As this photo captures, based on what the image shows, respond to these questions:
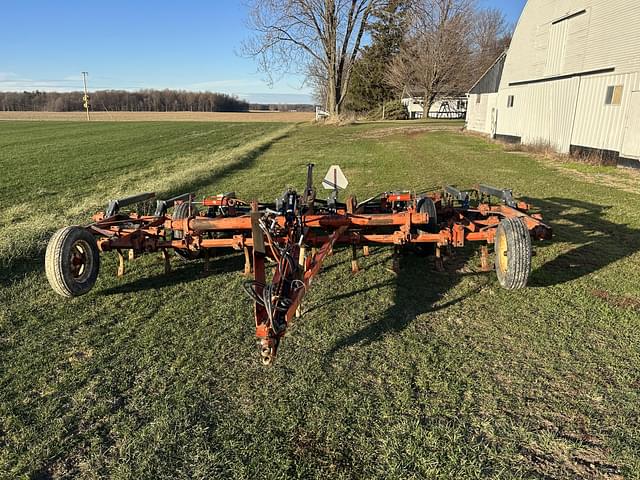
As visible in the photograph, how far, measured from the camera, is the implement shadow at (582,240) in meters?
6.21

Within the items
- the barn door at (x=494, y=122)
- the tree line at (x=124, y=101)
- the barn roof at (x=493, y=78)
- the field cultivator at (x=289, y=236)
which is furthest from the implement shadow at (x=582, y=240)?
the tree line at (x=124, y=101)

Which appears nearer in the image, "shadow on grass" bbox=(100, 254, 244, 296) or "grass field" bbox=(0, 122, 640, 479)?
"grass field" bbox=(0, 122, 640, 479)

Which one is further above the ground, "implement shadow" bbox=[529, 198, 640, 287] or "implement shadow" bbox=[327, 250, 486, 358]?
"implement shadow" bbox=[529, 198, 640, 287]

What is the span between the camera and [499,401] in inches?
140

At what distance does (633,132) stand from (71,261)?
58.6 ft

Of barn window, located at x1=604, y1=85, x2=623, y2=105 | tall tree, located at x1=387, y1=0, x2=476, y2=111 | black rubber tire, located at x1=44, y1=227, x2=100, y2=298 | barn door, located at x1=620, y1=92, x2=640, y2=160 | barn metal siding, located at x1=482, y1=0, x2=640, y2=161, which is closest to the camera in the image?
black rubber tire, located at x1=44, y1=227, x2=100, y2=298

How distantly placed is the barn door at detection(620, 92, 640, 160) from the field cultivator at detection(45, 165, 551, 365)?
11925mm

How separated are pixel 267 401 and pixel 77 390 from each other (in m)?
1.54

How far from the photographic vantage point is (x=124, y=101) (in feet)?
432

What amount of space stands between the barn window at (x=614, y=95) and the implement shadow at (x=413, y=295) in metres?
14.2

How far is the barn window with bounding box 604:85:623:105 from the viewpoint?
56.0 ft

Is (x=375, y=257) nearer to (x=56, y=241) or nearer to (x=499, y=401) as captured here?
(x=499, y=401)

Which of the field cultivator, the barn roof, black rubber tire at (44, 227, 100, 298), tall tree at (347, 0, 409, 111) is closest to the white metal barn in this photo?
the barn roof

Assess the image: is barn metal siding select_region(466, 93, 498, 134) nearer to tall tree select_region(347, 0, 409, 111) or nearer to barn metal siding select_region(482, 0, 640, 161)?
barn metal siding select_region(482, 0, 640, 161)
